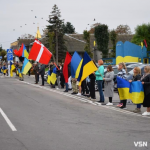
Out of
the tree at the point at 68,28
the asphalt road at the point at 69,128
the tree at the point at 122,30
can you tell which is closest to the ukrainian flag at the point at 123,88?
the asphalt road at the point at 69,128

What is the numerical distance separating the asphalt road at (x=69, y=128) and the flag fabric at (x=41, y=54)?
9721 mm

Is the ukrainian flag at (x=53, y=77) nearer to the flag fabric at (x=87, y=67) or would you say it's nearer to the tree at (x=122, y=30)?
the flag fabric at (x=87, y=67)

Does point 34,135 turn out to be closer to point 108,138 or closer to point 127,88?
point 108,138

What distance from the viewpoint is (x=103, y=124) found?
422 inches

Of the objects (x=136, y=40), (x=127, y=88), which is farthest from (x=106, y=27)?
(x=127, y=88)

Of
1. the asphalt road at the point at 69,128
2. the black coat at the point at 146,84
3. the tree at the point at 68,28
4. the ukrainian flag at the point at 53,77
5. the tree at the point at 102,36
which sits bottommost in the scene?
the asphalt road at the point at 69,128

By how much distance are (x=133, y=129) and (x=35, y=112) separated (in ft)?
13.3

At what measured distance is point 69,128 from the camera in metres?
9.84

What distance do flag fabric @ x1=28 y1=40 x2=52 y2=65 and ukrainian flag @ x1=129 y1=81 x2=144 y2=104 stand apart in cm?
1181

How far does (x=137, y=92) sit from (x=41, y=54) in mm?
12951

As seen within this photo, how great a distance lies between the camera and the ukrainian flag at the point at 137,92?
1296 cm

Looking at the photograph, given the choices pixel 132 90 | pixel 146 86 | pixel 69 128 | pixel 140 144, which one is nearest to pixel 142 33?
pixel 132 90

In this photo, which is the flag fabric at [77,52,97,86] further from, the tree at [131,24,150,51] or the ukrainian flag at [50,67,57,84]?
the tree at [131,24,150,51]

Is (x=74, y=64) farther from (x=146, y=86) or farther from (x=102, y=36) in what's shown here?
(x=102, y=36)
